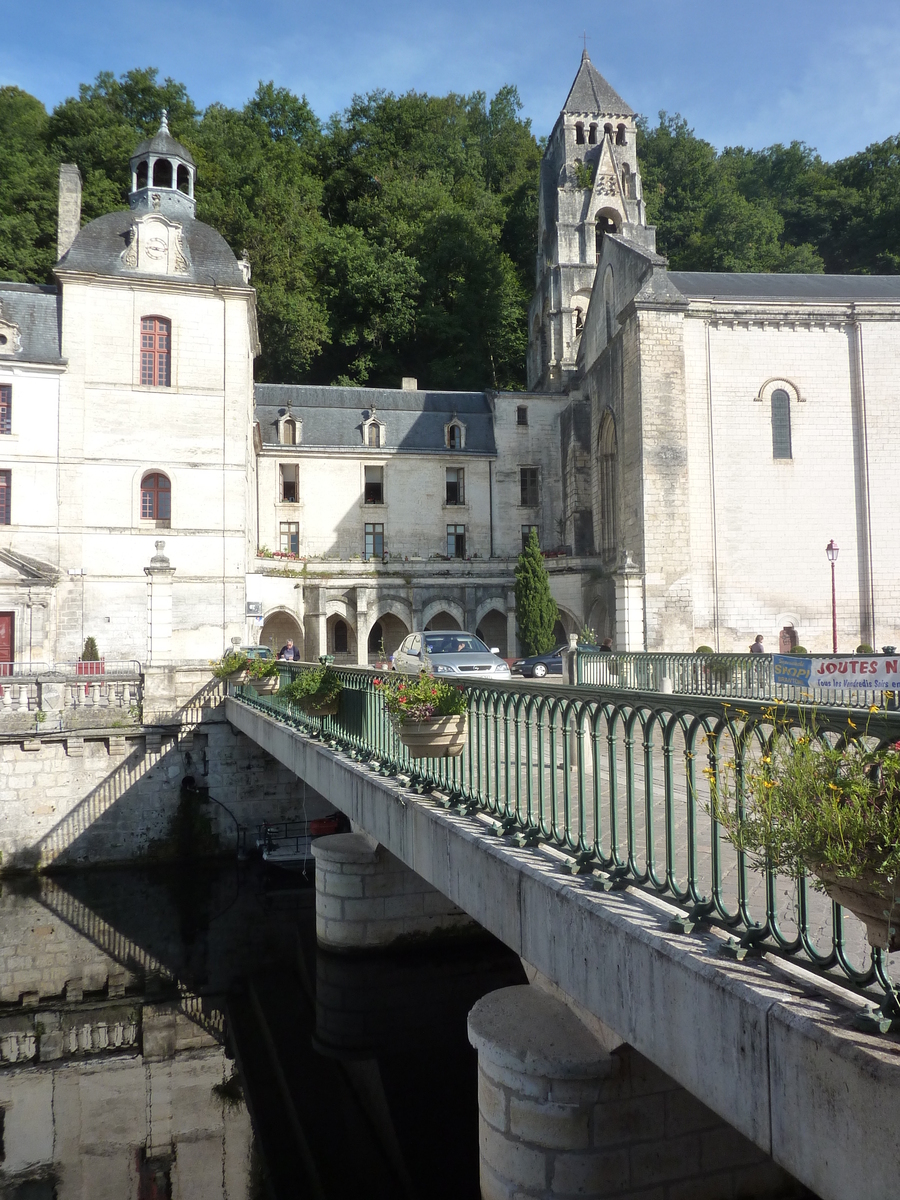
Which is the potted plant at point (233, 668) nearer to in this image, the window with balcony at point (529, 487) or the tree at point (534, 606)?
the tree at point (534, 606)

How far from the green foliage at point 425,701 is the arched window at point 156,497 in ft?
78.8

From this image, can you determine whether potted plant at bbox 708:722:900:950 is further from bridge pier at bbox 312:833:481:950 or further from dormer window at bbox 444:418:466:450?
dormer window at bbox 444:418:466:450

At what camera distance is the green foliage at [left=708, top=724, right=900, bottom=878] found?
106 inches

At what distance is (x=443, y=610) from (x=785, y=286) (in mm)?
18268

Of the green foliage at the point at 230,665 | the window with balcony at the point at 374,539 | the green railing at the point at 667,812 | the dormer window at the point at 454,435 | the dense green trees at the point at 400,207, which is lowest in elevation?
the green railing at the point at 667,812

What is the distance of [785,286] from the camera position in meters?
32.7

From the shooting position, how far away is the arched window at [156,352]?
2869 cm

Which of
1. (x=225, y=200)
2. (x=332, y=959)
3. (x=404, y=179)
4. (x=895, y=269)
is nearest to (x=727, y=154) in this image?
(x=895, y=269)

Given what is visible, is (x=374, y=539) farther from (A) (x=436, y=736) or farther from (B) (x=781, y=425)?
(A) (x=436, y=736)

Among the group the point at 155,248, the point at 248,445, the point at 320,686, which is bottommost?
the point at 320,686

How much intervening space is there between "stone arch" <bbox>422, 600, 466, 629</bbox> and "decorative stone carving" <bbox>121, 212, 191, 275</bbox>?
617 inches

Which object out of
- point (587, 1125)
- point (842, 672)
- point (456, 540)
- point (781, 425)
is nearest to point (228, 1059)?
point (587, 1125)

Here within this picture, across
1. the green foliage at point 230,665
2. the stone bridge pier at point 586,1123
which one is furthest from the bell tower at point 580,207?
the stone bridge pier at point 586,1123

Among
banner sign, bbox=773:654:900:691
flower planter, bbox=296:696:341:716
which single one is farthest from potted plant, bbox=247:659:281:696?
banner sign, bbox=773:654:900:691
